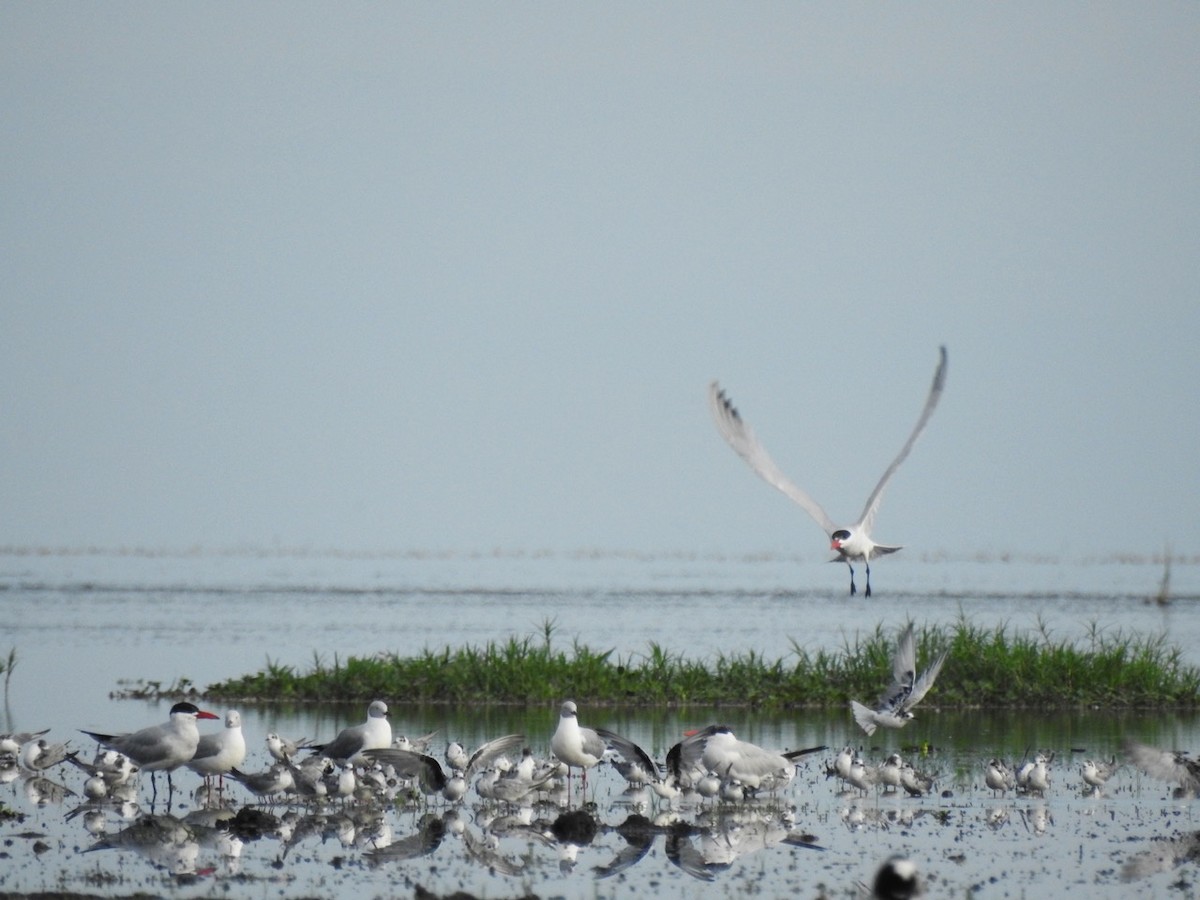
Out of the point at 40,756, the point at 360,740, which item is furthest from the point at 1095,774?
the point at 40,756

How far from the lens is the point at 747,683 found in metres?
25.0

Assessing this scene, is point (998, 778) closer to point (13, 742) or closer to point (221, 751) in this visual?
point (221, 751)

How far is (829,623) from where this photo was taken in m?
44.7

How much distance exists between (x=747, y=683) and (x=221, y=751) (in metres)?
10.7

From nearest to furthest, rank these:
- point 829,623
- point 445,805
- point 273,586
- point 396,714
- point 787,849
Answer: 1. point 787,849
2. point 445,805
3. point 396,714
4. point 829,623
5. point 273,586

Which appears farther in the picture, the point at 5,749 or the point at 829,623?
the point at 829,623

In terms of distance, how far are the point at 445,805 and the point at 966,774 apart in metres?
5.66

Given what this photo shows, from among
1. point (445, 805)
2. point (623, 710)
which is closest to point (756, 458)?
point (623, 710)

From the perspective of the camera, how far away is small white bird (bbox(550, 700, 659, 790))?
16.5 metres

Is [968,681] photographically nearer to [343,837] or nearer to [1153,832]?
[1153,832]

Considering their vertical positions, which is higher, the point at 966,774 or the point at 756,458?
the point at 756,458

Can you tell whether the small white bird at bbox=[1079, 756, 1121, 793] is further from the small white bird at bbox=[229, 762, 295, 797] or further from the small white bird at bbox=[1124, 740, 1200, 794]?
the small white bird at bbox=[229, 762, 295, 797]

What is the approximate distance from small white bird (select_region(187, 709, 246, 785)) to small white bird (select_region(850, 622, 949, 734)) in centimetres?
682

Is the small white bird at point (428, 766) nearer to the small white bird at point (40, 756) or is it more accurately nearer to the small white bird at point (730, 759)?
the small white bird at point (730, 759)
